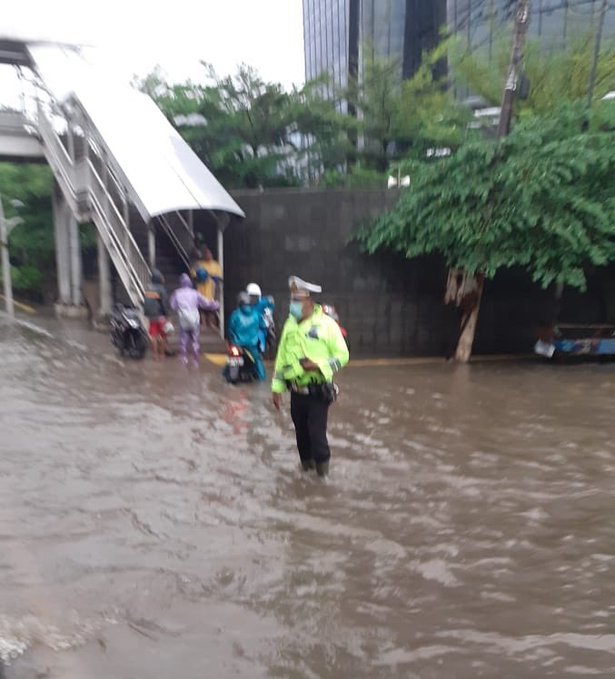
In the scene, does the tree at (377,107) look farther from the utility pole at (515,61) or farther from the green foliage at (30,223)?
the green foliage at (30,223)

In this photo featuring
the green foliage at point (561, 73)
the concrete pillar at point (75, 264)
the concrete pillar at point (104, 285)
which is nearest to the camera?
the green foliage at point (561, 73)

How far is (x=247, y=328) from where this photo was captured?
32.9 ft

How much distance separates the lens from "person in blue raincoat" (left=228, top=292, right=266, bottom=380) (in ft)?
32.8

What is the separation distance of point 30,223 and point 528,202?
1484cm

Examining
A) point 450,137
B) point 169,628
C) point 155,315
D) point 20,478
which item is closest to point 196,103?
point 450,137

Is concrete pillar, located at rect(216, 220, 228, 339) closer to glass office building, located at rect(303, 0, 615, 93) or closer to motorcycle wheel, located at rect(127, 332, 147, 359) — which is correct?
motorcycle wheel, located at rect(127, 332, 147, 359)

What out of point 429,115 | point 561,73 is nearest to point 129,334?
point 429,115

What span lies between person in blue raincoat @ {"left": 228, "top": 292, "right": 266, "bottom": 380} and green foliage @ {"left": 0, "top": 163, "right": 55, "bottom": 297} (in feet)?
36.5

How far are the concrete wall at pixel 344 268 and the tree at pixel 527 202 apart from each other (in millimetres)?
1336

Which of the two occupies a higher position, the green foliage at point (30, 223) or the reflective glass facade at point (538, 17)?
the reflective glass facade at point (538, 17)

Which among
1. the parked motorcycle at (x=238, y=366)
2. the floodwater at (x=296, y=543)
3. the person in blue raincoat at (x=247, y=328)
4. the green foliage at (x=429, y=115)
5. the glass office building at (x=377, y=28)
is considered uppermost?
the glass office building at (x=377, y=28)

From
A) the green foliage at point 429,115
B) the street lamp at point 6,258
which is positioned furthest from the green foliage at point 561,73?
the street lamp at point 6,258

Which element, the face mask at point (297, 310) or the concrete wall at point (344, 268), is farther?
the concrete wall at point (344, 268)

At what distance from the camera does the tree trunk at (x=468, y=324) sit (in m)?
13.1
